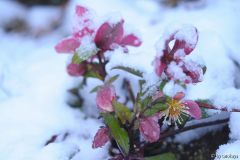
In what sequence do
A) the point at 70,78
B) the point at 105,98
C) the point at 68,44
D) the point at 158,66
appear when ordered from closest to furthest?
the point at 158,66, the point at 105,98, the point at 68,44, the point at 70,78

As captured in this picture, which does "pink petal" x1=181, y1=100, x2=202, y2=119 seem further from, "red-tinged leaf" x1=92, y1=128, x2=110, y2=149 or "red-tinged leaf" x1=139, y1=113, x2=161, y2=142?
"red-tinged leaf" x1=92, y1=128, x2=110, y2=149

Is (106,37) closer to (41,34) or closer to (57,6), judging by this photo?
(41,34)

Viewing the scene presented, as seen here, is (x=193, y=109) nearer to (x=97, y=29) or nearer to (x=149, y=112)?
(x=149, y=112)

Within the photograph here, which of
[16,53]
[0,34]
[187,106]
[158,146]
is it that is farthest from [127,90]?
[0,34]

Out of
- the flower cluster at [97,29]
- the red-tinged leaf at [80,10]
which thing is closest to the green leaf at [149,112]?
the flower cluster at [97,29]

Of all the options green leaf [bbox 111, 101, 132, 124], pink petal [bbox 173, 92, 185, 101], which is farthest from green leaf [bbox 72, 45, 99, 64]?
pink petal [bbox 173, 92, 185, 101]

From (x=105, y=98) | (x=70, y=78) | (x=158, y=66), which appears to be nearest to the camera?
(x=158, y=66)

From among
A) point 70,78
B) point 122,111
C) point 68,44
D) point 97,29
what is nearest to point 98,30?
point 97,29
